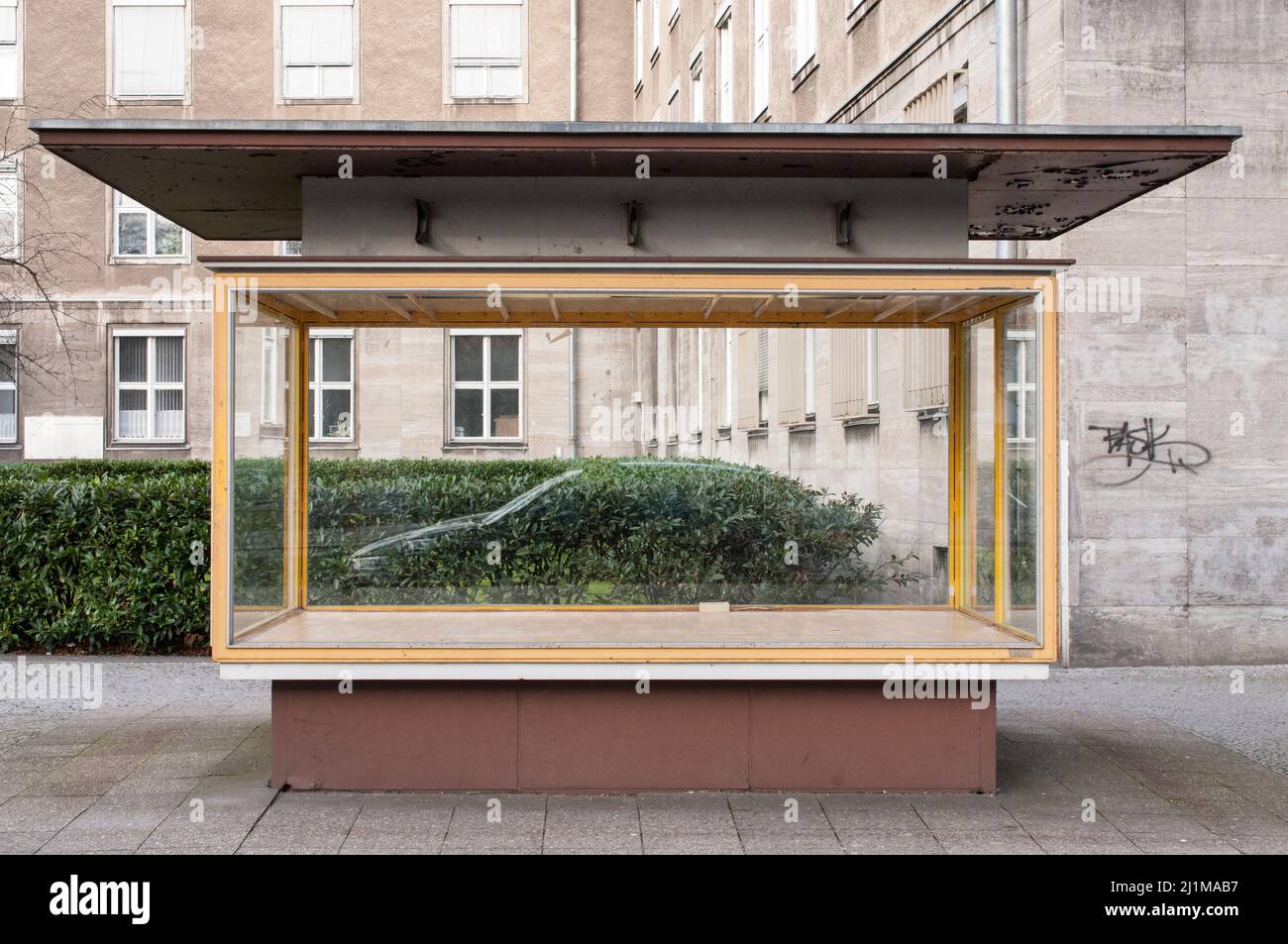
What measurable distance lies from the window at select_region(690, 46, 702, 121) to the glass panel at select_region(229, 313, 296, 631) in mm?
16713

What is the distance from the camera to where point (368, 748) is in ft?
21.7

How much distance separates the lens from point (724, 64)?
2183cm

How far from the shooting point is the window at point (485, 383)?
7.88 m

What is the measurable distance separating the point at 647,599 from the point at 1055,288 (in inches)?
110

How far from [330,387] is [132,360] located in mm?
21045

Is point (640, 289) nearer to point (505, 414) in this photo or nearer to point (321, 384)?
point (505, 414)

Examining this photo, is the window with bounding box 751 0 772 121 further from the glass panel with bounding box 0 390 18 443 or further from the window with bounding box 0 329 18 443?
the glass panel with bounding box 0 390 18 443

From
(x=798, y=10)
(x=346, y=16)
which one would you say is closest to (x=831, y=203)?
(x=798, y=10)

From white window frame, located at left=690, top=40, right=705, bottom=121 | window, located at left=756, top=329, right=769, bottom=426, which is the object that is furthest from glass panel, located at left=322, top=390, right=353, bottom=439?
white window frame, located at left=690, top=40, right=705, bottom=121

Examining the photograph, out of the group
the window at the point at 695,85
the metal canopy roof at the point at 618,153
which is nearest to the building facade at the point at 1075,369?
the metal canopy roof at the point at 618,153

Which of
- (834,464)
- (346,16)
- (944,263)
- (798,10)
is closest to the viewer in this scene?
(944,263)

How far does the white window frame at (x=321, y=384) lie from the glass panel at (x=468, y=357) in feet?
1.94

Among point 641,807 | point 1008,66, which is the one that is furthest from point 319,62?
point 641,807

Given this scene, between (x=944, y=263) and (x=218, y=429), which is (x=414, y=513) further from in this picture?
(x=944, y=263)
